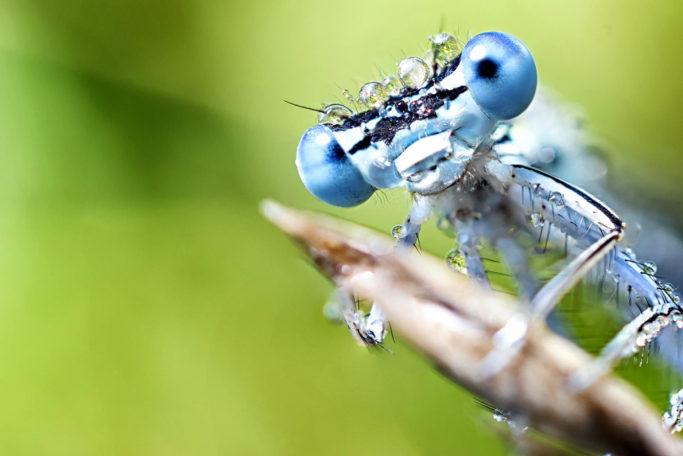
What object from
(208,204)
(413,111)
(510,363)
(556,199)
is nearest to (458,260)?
(556,199)

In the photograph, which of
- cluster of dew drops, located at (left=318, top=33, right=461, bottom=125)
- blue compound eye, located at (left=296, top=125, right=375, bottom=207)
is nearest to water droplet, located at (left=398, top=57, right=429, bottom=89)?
cluster of dew drops, located at (left=318, top=33, right=461, bottom=125)

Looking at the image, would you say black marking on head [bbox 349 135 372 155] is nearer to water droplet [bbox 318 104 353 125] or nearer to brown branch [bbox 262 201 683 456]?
water droplet [bbox 318 104 353 125]

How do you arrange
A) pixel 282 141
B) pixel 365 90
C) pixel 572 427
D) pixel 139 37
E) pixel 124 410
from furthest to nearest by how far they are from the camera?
pixel 282 141, pixel 139 37, pixel 124 410, pixel 365 90, pixel 572 427

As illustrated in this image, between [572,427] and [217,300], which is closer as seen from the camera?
[572,427]

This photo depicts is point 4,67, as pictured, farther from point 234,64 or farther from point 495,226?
point 495,226

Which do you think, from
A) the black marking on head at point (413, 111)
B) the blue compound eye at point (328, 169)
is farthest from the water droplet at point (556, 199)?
the blue compound eye at point (328, 169)

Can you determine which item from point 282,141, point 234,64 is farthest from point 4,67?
point 282,141

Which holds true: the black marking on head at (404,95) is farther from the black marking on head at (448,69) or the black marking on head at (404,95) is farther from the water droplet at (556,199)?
the water droplet at (556,199)

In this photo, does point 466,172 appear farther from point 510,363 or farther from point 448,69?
point 510,363
